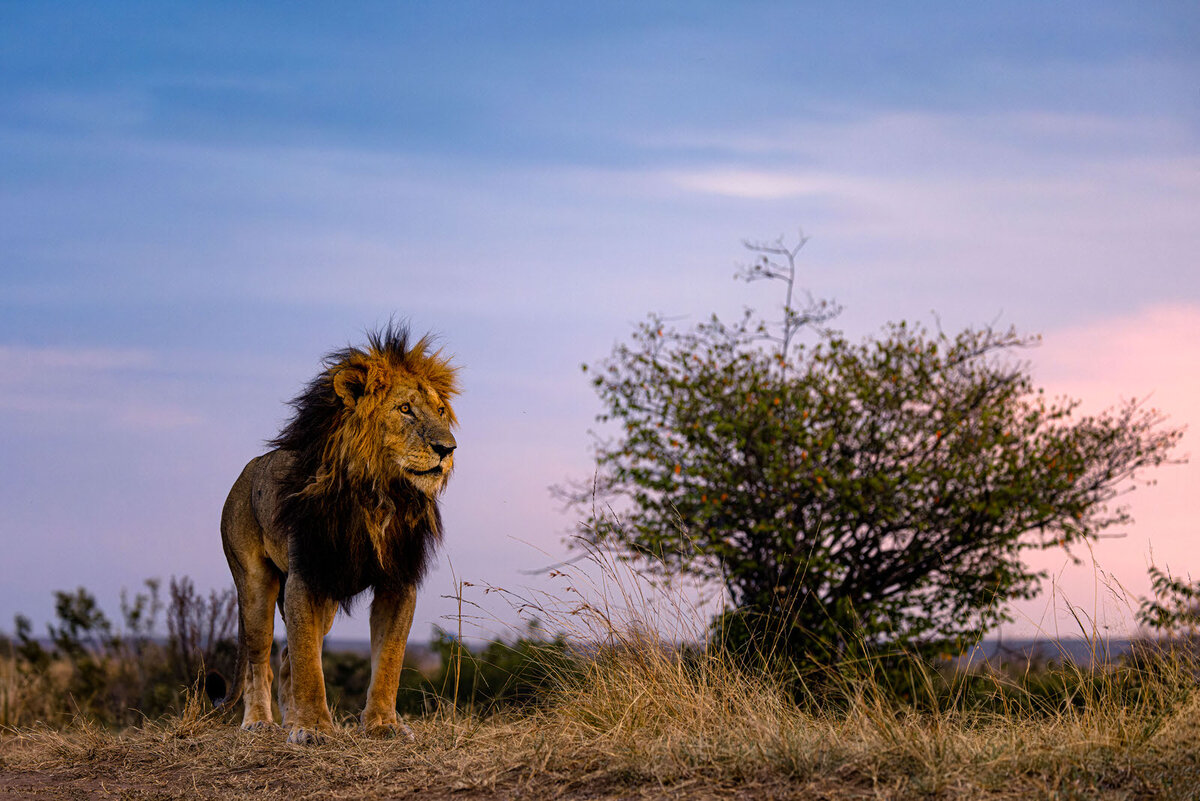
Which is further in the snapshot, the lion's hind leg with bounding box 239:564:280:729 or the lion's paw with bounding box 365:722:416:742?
the lion's hind leg with bounding box 239:564:280:729

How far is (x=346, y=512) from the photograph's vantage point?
20.7ft

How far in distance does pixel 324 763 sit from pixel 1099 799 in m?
3.36

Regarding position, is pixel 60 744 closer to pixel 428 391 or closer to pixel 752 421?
pixel 428 391

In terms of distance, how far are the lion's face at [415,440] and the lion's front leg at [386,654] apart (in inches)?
27.0

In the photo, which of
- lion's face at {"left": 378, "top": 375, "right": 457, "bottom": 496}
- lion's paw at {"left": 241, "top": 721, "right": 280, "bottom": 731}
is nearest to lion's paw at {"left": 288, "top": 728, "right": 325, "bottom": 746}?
lion's paw at {"left": 241, "top": 721, "right": 280, "bottom": 731}

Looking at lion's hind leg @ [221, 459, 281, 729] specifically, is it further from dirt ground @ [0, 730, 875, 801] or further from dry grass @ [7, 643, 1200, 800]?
dry grass @ [7, 643, 1200, 800]

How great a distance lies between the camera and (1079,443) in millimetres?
13773

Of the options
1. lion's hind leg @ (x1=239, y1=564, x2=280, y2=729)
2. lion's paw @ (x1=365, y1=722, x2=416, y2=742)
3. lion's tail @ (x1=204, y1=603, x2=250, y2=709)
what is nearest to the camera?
lion's paw @ (x1=365, y1=722, x2=416, y2=742)

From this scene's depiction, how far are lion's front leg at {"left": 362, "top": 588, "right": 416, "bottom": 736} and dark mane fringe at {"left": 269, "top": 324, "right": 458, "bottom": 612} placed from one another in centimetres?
11

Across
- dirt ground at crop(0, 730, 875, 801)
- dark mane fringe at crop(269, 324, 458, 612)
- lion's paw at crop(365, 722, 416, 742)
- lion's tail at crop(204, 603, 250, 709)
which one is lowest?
dirt ground at crop(0, 730, 875, 801)

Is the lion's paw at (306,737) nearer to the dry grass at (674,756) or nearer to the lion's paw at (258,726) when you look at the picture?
the dry grass at (674,756)

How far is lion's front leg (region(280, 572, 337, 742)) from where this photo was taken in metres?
6.20

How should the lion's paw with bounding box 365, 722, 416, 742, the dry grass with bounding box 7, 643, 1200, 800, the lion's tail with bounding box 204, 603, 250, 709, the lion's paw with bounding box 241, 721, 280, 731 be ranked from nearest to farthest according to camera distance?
the dry grass with bounding box 7, 643, 1200, 800 → the lion's paw with bounding box 365, 722, 416, 742 → the lion's paw with bounding box 241, 721, 280, 731 → the lion's tail with bounding box 204, 603, 250, 709

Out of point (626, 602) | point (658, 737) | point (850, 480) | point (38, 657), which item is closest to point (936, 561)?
point (850, 480)
